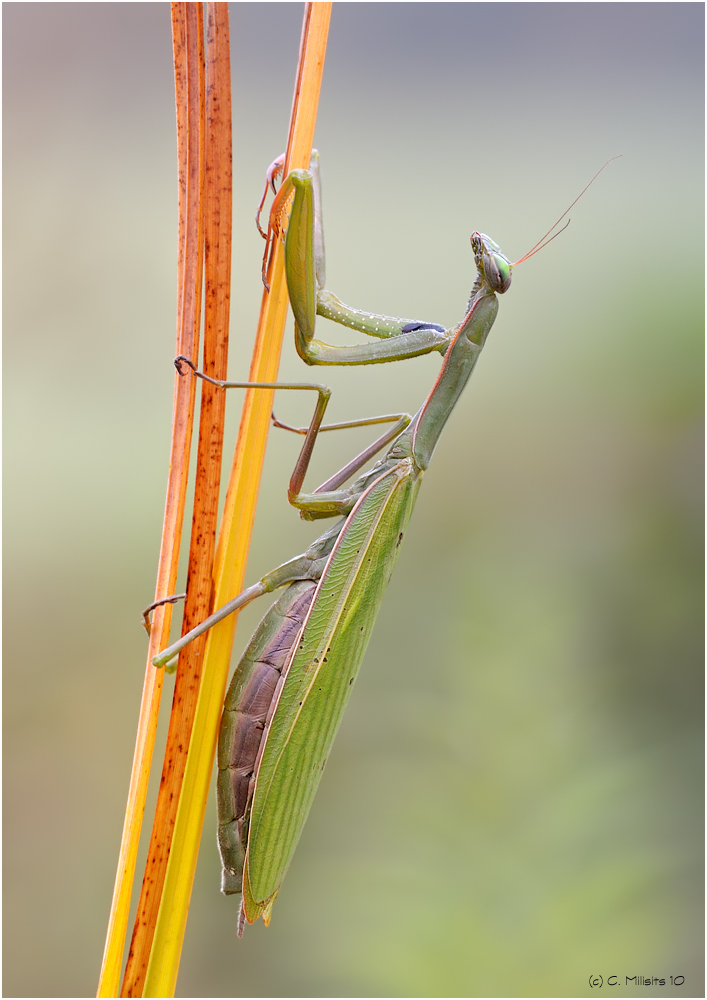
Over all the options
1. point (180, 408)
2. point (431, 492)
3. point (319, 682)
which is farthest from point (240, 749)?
point (431, 492)

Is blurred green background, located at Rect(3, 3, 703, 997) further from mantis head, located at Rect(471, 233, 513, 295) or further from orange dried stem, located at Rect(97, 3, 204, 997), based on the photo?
orange dried stem, located at Rect(97, 3, 204, 997)

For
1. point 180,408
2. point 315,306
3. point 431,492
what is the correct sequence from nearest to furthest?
point 180,408
point 315,306
point 431,492

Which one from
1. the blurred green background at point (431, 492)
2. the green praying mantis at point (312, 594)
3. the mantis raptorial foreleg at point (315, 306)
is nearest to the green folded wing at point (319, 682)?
the green praying mantis at point (312, 594)

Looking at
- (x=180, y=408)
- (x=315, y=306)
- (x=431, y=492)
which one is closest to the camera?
(x=180, y=408)

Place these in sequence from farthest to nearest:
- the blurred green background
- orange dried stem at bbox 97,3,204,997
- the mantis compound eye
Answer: the blurred green background → the mantis compound eye → orange dried stem at bbox 97,3,204,997

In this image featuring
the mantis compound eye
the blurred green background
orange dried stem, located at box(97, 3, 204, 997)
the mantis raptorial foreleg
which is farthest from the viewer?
the blurred green background

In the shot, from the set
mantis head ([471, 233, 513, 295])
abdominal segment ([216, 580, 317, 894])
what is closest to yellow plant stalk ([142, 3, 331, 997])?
abdominal segment ([216, 580, 317, 894])

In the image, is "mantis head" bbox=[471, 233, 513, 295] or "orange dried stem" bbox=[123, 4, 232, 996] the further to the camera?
"mantis head" bbox=[471, 233, 513, 295]

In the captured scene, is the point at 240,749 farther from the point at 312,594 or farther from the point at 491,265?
the point at 491,265
